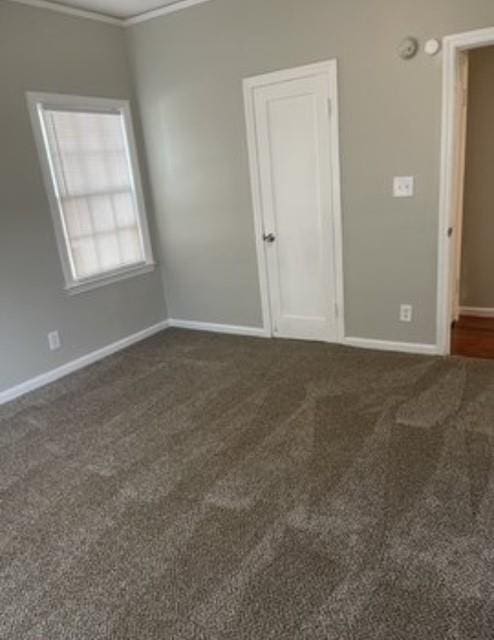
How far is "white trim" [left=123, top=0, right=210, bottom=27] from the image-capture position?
384 cm

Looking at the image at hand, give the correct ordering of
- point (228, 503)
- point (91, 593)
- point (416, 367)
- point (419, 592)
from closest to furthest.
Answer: point (419, 592), point (91, 593), point (228, 503), point (416, 367)

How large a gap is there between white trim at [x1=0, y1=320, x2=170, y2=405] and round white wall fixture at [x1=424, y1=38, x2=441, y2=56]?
325 centimetres

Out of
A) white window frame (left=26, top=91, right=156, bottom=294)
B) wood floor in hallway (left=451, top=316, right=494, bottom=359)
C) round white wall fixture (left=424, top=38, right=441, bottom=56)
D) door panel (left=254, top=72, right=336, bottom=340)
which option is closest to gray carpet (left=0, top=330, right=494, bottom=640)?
wood floor in hallway (left=451, top=316, right=494, bottom=359)

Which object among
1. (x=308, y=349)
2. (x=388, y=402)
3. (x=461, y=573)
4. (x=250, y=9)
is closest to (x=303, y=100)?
(x=250, y=9)

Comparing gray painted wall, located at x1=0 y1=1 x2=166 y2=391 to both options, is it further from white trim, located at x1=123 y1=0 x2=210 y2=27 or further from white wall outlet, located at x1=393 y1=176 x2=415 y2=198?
white wall outlet, located at x1=393 y1=176 x2=415 y2=198

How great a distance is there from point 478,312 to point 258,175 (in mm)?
2462

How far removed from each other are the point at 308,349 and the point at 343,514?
1.98m

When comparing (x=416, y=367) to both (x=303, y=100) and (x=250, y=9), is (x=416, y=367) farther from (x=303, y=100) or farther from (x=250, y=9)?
(x=250, y=9)

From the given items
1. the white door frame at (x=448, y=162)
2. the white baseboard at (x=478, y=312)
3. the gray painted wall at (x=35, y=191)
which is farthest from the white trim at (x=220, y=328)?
the white baseboard at (x=478, y=312)

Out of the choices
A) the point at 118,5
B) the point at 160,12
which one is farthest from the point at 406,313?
the point at 118,5

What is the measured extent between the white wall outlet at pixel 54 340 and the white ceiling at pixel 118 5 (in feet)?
8.21

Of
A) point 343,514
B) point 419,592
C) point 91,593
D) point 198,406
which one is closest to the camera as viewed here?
point 419,592

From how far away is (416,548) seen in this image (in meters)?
1.88

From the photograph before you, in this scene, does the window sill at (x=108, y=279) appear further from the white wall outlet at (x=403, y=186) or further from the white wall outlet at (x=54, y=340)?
the white wall outlet at (x=403, y=186)
